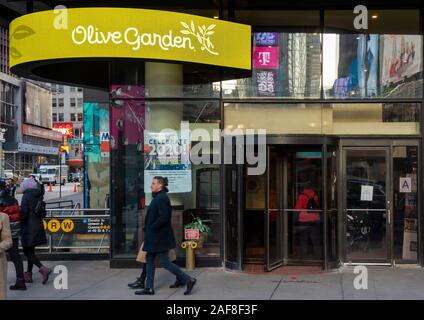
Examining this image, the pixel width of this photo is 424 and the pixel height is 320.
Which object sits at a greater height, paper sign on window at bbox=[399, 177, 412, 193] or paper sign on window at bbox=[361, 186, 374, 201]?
paper sign on window at bbox=[399, 177, 412, 193]

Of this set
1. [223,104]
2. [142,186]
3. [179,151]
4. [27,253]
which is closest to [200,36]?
[223,104]

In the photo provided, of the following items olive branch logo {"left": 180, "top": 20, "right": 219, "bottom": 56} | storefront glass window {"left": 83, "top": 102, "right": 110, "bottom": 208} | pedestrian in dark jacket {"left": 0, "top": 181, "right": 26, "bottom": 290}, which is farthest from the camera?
storefront glass window {"left": 83, "top": 102, "right": 110, "bottom": 208}

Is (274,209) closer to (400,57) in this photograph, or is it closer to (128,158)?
(128,158)

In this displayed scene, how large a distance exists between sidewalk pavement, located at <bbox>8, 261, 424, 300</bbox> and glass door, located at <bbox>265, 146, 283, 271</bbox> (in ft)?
2.34

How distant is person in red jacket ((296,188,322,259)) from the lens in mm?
10539

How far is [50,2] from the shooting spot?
34.9ft

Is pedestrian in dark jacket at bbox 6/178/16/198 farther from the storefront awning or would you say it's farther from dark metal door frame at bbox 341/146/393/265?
dark metal door frame at bbox 341/146/393/265

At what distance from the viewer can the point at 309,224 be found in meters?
10.6

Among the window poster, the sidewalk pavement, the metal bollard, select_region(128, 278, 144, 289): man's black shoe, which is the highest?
the window poster

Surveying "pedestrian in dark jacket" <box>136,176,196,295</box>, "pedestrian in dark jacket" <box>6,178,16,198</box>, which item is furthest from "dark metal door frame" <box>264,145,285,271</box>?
"pedestrian in dark jacket" <box>6,178,16,198</box>

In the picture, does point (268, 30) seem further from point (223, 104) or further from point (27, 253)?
point (27, 253)

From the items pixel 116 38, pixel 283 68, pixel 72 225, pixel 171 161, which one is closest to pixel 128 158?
pixel 171 161

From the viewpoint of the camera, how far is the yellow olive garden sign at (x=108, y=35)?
892 cm

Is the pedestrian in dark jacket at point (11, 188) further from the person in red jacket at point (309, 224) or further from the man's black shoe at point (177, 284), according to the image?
the person in red jacket at point (309, 224)
